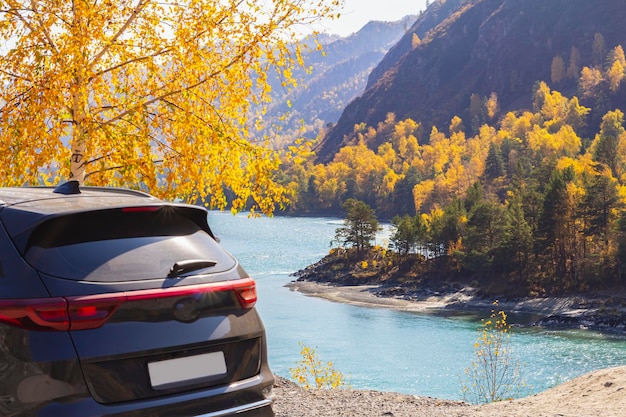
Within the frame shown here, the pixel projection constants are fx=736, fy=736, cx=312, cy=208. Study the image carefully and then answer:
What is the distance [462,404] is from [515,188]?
273 ft

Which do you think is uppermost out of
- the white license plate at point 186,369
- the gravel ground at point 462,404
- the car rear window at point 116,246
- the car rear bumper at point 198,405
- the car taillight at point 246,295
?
the car rear window at point 116,246

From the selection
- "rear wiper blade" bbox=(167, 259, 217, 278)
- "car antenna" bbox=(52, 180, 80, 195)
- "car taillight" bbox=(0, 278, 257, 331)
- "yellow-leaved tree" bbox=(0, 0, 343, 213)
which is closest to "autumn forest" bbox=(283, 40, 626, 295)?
"yellow-leaved tree" bbox=(0, 0, 343, 213)

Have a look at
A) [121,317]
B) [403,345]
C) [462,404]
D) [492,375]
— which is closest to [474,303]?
[403,345]

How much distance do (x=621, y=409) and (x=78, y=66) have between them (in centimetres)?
730

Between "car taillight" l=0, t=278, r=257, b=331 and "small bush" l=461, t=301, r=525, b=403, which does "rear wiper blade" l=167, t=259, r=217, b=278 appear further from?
"small bush" l=461, t=301, r=525, b=403

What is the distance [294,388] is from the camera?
992 cm

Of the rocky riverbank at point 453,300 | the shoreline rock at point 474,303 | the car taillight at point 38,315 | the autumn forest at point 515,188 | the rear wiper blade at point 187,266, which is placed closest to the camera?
the car taillight at point 38,315

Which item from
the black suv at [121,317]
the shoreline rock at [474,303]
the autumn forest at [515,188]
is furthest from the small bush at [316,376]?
the shoreline rock at [474,303]

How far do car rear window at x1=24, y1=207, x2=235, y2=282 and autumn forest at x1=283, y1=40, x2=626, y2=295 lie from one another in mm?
5948

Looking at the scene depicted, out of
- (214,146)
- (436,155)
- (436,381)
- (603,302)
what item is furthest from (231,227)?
(214,146)

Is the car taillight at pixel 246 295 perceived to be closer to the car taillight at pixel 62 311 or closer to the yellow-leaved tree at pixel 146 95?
the car taillight at pixel 62 311

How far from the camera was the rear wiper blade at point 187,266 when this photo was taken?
3.97 metres

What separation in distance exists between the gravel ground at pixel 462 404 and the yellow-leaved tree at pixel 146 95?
9.23 feet

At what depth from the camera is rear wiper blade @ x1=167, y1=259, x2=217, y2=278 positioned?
3967mm
